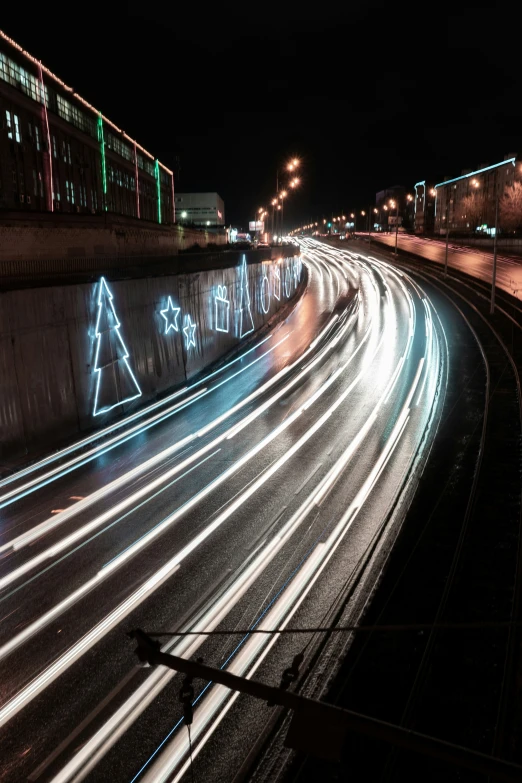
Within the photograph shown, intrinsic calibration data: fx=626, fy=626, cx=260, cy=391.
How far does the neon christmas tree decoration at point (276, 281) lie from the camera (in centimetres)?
3919

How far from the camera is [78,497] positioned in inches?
474

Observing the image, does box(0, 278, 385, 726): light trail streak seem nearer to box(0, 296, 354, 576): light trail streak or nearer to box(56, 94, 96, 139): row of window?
box(0, 296, 354, 576): light trail streak

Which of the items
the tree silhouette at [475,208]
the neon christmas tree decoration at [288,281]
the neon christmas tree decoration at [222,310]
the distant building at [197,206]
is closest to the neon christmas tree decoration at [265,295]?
the neon christmas tree decoration at [288,281]

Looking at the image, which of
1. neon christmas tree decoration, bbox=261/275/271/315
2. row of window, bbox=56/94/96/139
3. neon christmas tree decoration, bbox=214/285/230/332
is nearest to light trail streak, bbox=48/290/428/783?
→ neon christmas tree decoration, bbox=214/285/230/332

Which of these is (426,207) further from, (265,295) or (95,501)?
(95,501)

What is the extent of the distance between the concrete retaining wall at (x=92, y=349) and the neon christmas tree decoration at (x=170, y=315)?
2.6 inches

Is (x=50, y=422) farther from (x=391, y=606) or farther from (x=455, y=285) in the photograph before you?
(x=455, y=285)

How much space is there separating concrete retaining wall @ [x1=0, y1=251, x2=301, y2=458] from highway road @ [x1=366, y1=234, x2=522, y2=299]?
89.5 ft

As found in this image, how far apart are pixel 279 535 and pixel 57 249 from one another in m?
13.4

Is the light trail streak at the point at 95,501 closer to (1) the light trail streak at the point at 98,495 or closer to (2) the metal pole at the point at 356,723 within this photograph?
(1) the light trail streak at the point at 98,495

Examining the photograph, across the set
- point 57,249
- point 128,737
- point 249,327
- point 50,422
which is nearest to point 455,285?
point 249,327

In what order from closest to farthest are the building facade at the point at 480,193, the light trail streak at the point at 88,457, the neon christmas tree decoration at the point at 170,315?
the light trail streak at the point at 88,457, the neon christmas tree decoration at the point at 170,315, the building facade at the point at 480,193

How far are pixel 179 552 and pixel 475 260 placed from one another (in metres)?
59.0

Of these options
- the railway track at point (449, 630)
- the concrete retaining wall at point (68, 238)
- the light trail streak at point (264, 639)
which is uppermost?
the concrete retaining wall at point (68, 238)
